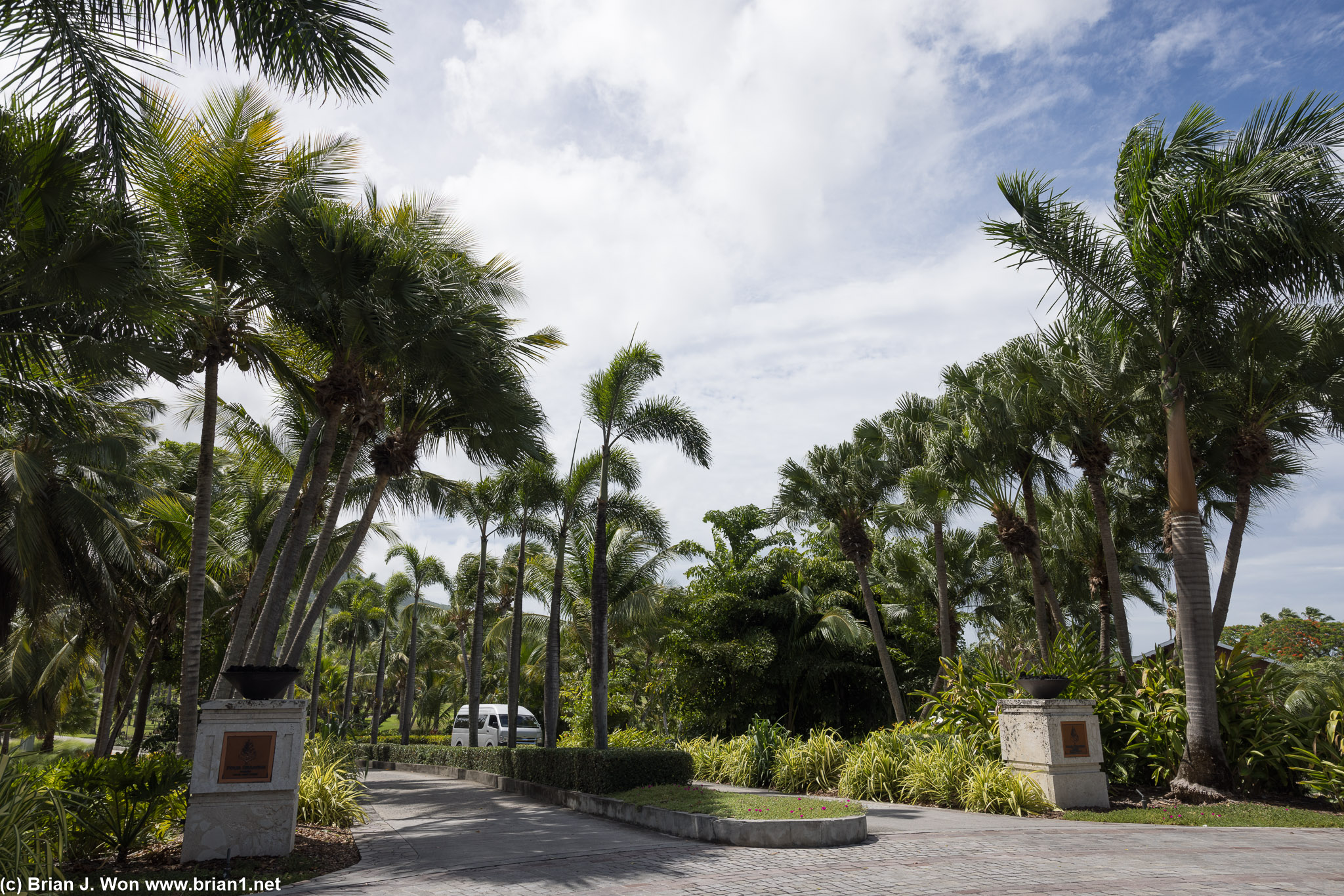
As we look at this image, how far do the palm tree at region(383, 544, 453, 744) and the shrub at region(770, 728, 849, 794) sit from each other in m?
23.1

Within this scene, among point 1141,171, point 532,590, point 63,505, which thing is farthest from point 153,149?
point 532,590

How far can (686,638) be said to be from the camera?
24281mm

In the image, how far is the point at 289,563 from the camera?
1237cm

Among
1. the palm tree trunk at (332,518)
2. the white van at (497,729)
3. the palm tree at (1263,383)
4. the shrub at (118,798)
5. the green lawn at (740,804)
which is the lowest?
the white van at (497,729)

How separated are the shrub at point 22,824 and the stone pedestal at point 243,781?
192cm

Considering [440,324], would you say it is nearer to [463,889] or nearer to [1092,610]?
[463,889]

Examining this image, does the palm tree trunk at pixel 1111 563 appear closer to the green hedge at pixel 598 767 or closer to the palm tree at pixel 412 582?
the green hedge at pixel 598 767

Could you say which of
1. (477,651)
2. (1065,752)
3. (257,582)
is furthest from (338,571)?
(477,651)

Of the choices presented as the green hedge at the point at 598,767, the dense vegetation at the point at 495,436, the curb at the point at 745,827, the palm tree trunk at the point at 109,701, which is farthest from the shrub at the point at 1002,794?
the palm tree trunk at the point at 109,701

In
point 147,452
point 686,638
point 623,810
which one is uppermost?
point 147,452

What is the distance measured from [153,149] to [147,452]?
17511mm

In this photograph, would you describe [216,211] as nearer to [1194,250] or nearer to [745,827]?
[745,827]

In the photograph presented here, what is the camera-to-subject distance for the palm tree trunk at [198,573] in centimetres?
1227

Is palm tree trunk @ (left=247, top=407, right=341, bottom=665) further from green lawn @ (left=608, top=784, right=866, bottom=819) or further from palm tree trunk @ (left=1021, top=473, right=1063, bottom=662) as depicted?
palm tree trunk @ (left=1021, top=473, right=1063, bottom=662)
